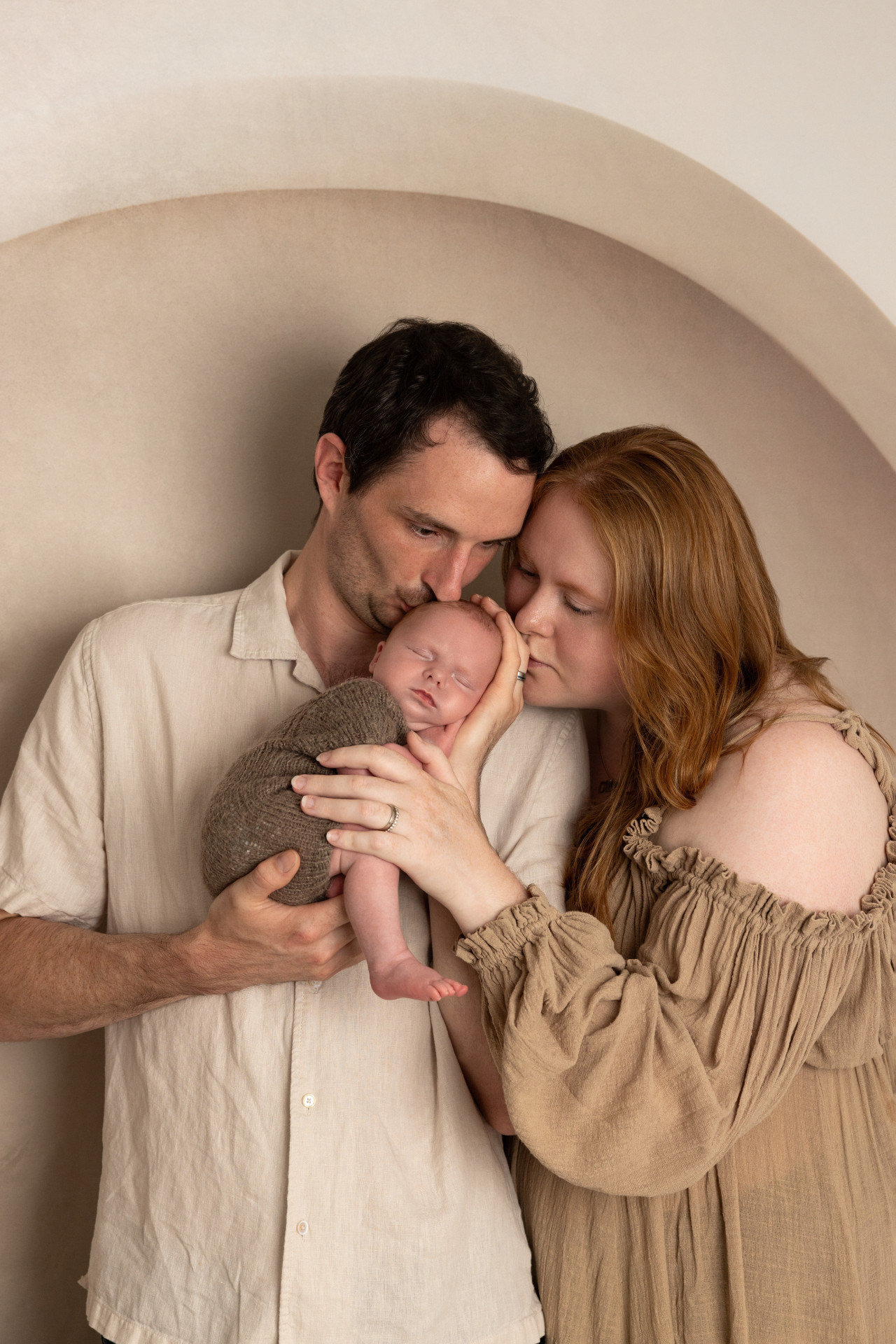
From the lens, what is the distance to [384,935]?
1.51 m

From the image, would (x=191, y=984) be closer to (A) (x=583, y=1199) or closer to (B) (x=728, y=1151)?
(A) (x=583, y=1199)

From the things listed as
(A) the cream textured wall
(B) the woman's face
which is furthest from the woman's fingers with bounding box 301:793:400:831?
(A) the cream textured wall

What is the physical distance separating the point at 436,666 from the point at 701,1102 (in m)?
0.86

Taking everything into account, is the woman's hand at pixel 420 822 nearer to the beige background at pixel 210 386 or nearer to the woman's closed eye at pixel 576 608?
the woman's closed eye at pixel 576 608

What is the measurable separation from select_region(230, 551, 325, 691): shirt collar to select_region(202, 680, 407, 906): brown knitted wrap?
27 centimetres

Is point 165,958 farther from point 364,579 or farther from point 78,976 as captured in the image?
point 364,579

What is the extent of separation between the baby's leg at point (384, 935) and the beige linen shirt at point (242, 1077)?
269 millimetres

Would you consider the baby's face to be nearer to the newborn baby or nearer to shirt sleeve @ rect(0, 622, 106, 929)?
the newborn baby

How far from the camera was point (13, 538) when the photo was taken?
229 centimetres

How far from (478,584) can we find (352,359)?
76cm

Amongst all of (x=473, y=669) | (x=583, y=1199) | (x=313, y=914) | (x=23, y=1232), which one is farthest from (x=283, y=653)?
(x=23, y=1232)

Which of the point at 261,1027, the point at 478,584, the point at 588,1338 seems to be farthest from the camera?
the point at 478,584

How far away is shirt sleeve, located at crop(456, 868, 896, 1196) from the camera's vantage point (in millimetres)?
1599

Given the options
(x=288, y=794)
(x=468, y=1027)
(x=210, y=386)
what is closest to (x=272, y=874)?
(x=288, y=794)
